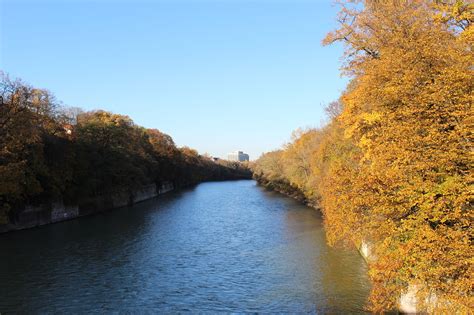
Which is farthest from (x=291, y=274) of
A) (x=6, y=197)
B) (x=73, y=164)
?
(x=73, y=164)

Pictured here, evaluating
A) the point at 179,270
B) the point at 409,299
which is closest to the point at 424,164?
the point at 409,299

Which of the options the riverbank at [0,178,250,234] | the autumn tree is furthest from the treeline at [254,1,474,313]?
the riverbank at [0,178,250,234]

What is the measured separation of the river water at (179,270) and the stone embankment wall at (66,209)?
1450 millimetres

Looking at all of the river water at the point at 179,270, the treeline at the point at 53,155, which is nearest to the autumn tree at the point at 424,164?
the river water at the point at 179,270

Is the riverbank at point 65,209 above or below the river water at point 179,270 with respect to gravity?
above

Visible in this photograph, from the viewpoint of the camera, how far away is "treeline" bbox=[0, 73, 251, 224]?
28.1 meters

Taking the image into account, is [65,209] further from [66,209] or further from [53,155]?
[53,155]

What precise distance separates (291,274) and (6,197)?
2627cm

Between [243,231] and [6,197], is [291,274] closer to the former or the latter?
[243,231]

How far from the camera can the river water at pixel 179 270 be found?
734 inches

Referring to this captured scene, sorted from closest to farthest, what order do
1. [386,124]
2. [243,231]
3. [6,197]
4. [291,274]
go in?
1. [386,124]
2. [291,274]
3. [6,197]
4. [243,231]

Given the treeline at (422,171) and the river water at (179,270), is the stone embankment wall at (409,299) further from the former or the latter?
the river water at (179,270)

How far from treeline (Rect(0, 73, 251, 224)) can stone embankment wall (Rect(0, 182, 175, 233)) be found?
743 mm

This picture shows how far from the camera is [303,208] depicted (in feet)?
183
